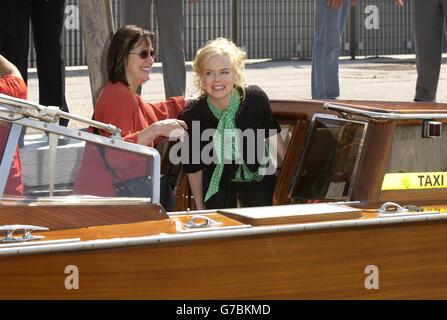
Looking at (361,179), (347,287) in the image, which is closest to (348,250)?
(347,287)

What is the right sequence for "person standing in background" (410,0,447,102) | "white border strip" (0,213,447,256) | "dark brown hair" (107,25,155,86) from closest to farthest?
"white border strip" (0,213,447,256), "dark brown hair" (107,25,155,86), "person standing in background" (410,0,447,102)

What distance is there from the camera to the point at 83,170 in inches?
191

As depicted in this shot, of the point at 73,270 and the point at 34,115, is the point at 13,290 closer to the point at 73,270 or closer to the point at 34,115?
the point at 73,270

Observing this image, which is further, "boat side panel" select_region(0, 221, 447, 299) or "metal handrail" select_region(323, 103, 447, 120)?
"metal handrail" select_region(323, 103, 447, 120)

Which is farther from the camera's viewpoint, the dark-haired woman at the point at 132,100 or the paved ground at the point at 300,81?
the paved ground at the point at 300,81

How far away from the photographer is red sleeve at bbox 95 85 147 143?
18.3 ft

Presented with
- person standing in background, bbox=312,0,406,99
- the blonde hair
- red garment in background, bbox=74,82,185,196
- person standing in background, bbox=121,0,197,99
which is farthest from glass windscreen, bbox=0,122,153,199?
person standing in background, bbox=121,0,197,99

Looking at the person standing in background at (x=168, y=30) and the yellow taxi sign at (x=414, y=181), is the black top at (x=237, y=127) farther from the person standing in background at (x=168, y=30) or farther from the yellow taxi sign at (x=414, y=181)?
the person standing in background at (x=168, y=30)

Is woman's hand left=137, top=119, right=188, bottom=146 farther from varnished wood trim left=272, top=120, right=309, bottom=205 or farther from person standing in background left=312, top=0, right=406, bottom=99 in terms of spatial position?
person standing in background left=312, top=0, right=406, bottom=99

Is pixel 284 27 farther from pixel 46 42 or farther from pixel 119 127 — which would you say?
pixel 119 127

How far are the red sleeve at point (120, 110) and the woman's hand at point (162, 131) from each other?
0.35m

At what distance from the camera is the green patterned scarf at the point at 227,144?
18.0 ft

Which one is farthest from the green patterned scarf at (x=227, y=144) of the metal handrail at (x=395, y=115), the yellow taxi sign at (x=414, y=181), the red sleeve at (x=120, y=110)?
the yellow taxi sign at (x=414, y=181)
